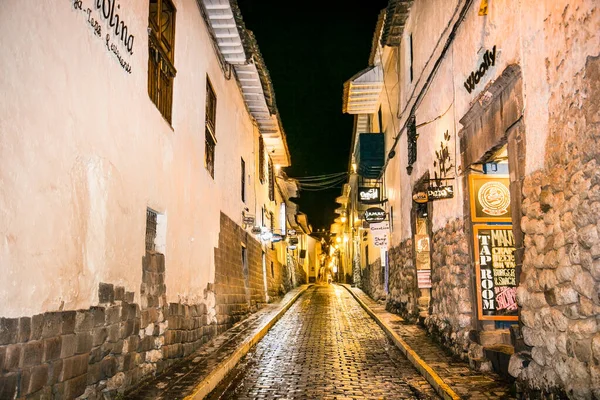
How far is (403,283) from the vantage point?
50.1 ft

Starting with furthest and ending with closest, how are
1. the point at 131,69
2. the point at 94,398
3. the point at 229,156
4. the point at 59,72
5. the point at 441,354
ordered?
the point at 229,156
the point at 441,354
the point at 131,69
the point at 94,398
the point at 59,72

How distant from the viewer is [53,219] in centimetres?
478

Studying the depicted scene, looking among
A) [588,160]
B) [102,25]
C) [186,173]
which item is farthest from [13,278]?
[186,173]

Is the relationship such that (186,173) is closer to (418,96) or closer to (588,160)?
(418,96)

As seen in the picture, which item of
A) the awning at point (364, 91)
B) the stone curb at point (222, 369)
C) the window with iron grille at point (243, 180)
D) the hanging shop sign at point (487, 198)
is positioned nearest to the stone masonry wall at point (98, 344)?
the stone curb at point (222, 369)

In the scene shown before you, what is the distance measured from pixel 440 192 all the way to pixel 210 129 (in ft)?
18.5

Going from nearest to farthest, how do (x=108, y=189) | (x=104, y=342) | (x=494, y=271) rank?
1. (x=104, y=342)
2. (x=108, y=189)
3. (x=494, y=271)

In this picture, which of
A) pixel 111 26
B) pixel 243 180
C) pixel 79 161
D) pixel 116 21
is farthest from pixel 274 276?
pixel 79 161

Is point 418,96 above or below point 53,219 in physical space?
above

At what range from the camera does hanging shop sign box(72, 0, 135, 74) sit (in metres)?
5.68

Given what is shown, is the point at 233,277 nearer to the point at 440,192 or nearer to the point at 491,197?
the point at 440,192

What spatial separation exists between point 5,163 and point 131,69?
10.7 feet

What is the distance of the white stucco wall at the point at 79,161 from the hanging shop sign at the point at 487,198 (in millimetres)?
5074

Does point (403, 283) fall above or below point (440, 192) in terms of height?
below
